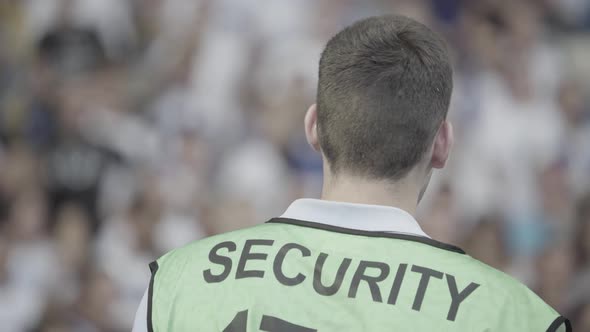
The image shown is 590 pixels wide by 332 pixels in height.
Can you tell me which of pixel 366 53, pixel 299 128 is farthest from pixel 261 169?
pixel 366 53

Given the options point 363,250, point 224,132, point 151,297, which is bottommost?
point 224,132

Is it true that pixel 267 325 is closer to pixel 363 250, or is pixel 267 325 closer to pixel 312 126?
pixel 363 250

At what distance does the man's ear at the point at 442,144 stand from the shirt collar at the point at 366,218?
114mm

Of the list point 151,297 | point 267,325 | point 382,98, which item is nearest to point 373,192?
point 382,98

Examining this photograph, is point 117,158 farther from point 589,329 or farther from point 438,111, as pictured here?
point 438,111

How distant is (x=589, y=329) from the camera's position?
5.16 meters

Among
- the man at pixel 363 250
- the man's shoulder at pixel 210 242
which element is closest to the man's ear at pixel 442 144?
the man at pixel 363 250

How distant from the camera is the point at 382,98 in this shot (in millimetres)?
1275

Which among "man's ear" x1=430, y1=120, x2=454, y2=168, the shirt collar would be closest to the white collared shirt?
the shirt collar

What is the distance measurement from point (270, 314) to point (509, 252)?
434 cm

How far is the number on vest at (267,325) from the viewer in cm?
119

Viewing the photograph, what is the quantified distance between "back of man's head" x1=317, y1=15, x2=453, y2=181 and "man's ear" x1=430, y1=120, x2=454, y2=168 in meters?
0.02

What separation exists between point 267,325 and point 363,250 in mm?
187

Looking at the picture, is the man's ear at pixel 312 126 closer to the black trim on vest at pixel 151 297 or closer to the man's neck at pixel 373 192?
the man's neck at pixel 373 192
